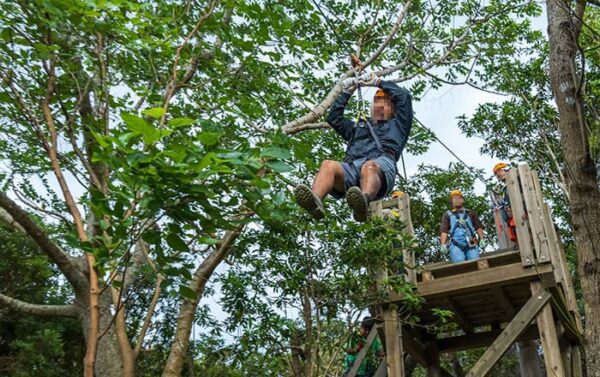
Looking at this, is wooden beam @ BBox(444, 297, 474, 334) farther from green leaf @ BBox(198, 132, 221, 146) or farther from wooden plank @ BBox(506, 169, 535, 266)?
green leaf @ BBox(198, 132, 221, 146)

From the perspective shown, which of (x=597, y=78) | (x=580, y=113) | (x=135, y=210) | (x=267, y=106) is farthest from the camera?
(x=597, y=78)

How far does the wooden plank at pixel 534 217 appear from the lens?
557 centimetres

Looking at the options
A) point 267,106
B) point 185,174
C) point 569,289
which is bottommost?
point 185,174

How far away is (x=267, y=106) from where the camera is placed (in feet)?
18.6

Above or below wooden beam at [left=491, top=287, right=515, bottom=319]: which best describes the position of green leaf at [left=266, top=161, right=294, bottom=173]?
below

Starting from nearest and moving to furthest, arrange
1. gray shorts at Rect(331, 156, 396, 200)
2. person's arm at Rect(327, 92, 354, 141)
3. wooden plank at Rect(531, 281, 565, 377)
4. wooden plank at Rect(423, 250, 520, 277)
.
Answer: gray shorts at Rect(331, 156, 396, 200) → person's arm at Rect(327, 92, 354, 141) → wooden plank at Rect(531, 281, 565, 377) → wooden plank at Rect(423, 250, 520, 277)

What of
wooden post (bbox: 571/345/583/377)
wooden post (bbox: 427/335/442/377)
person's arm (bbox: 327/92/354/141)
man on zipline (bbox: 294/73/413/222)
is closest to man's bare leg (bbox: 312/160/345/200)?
man on zipline (bbox: 294/73/413/222)

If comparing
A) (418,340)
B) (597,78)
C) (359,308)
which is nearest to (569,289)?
(418,340)

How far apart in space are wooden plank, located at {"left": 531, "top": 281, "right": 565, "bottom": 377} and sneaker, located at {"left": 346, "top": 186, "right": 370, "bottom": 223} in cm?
272

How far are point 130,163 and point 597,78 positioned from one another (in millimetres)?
9327

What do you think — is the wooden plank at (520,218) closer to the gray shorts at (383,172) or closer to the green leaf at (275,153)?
the gray shorts at (383,172)

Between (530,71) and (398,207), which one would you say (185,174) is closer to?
(398,207)

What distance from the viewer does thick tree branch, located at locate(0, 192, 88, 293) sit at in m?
3.99

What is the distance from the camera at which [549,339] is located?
5.52 meters
